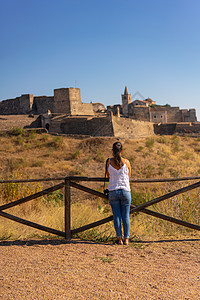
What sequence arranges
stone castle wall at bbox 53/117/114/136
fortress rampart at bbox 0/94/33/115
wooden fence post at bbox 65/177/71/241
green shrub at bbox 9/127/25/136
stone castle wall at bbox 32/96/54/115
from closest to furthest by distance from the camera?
Result: wooden fence post at bbox 65/177/71/241 < green shrub at bbox 9/127/25/136 < stone castle wall at bbox 53/117/114/136 < stone castle wall at bbox 32/96/54/115 < fortress rampart at bbox 0/94/33/115

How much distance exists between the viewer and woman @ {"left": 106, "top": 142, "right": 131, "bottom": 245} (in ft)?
14.2

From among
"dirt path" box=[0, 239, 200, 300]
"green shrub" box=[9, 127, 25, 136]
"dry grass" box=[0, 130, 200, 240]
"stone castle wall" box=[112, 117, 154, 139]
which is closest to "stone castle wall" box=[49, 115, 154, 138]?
"stone castle wall" box=[112, 117, 154, 139]

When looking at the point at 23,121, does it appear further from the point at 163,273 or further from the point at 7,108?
the point at 163,273

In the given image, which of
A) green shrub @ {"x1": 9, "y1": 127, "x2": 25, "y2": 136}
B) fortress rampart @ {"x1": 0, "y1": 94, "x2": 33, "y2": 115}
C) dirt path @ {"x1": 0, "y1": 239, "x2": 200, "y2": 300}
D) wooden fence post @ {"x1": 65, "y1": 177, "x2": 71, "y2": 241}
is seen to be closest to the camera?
dirt path @ {"x1": 0, "y1": 239, "x2": 200, "y2": 300}

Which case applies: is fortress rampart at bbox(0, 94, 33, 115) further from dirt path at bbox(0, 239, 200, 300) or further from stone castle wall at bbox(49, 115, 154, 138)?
dirt path at bbox(0, 239, 200, 300)

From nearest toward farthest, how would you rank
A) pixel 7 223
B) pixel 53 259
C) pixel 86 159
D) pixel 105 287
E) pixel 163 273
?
pixel 105 287 → pixel 163 273 → pixel 53 259 → pixel 7 223 → pixel 86 159

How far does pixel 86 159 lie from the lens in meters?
25.2

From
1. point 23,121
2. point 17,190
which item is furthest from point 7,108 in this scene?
point 17,190

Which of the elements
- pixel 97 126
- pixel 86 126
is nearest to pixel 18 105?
pixel 86 126

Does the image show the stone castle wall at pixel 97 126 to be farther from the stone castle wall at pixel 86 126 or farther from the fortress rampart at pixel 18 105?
the fortress rampart at pixel 18 105

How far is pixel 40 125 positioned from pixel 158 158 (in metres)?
14.1

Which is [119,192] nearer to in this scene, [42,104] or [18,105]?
[42,104]

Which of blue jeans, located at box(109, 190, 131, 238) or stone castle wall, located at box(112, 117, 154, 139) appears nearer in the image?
blue jeans, located at box(109, 190, 131, 238)

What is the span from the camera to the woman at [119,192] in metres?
4.32
